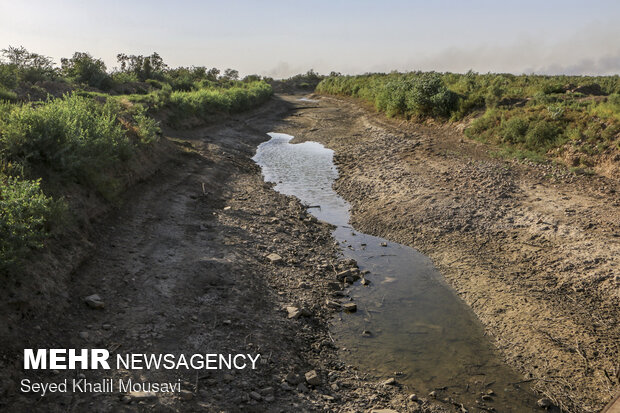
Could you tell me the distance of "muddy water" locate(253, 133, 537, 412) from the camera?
6.07 meters

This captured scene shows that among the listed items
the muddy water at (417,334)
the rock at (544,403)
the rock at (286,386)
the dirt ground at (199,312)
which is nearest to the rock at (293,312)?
the dirt ground at (199,312)

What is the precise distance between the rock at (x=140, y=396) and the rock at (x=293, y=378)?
6.19ft

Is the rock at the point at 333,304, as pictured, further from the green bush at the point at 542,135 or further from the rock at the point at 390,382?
the green bush at the point at 542,135

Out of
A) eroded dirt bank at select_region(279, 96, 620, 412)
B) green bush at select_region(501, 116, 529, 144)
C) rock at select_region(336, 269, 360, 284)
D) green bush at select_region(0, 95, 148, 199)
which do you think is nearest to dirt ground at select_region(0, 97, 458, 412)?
rock at select_region(336, 269, 360, 284)

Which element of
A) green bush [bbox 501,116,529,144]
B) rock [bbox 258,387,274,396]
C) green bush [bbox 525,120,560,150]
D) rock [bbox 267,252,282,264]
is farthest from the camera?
green bush [bbox 501,116,529,144]

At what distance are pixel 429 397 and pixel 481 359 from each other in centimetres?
150

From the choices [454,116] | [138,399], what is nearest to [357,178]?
[454,116]

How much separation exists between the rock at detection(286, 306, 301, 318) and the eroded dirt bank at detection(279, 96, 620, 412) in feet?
12.2

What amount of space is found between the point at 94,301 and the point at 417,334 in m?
5.85

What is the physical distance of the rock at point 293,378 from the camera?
5.83 meters

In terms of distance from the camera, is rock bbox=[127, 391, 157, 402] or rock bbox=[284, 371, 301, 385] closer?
rock bbox=[127, 391, 157, 402]

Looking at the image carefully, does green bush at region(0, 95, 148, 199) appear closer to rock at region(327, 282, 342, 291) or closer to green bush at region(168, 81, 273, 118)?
rock at region(327, 282, 342, 291)

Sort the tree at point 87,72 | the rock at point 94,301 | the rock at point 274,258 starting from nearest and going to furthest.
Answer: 1. the rock at point 94,301
2. the rock at point 274,258
3. the tree at point 87,72

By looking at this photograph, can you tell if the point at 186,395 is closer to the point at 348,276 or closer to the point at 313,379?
the point at 313,379
